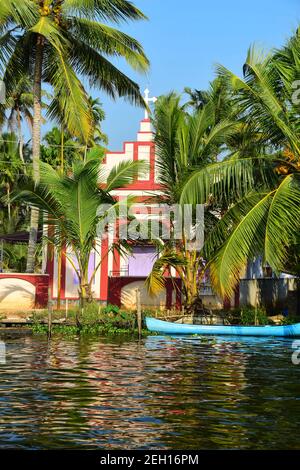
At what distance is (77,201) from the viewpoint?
25188 mm

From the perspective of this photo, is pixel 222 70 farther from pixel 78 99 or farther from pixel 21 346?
pixel 21 346

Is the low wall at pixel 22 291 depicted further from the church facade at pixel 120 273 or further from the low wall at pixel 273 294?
the low wall at pixel 273 294

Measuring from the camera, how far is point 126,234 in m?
27.2

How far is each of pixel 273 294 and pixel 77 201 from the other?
387 inches

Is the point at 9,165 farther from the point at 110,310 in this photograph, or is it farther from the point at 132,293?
the point at 110,310

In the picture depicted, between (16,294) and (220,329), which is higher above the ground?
(16,294)

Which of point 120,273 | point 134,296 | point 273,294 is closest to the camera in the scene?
point 273,294

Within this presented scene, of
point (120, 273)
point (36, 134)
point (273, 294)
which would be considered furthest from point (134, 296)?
point (36, 134)

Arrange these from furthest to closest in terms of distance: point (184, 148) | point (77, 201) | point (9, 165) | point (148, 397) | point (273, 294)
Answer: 1. point (9, 165)
2. point (273, 294)
3. point (184, 148)
4. point (77, 201)
5. point (148, 397)

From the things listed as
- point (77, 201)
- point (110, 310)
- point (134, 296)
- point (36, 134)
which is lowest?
point (110, 310)

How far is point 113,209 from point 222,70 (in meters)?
6.42

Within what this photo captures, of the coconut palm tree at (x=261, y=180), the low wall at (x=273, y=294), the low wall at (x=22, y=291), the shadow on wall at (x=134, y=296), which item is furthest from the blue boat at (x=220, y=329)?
the shadow on wall at (x=134, y=296)

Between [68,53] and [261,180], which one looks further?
[68,53]

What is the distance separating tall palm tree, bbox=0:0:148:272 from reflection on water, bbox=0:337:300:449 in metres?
10.5
